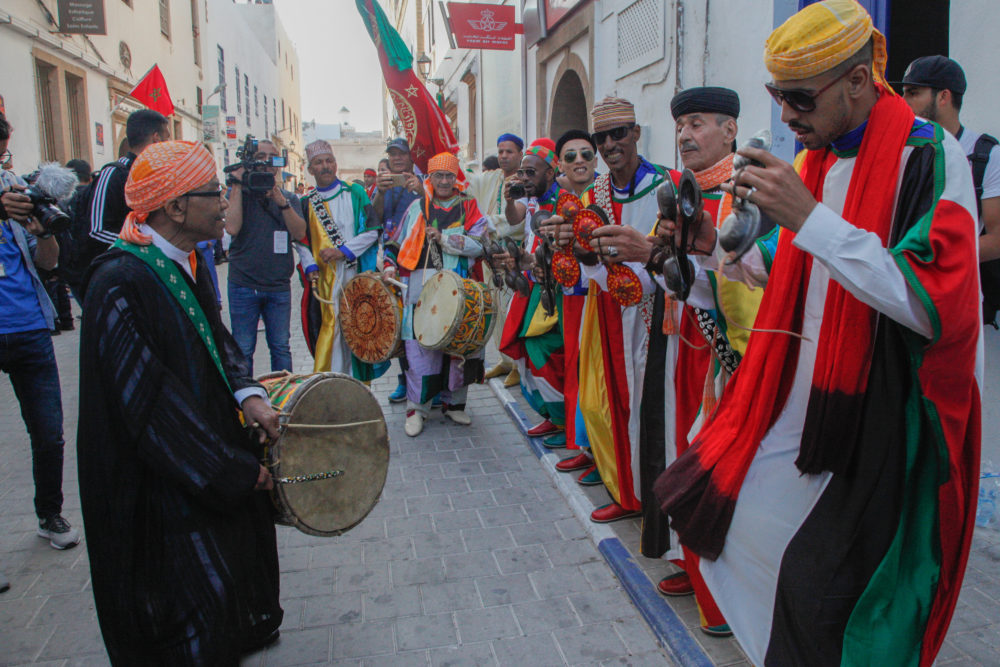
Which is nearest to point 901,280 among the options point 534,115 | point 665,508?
point 665,508

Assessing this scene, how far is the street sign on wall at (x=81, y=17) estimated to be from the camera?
1302 cm

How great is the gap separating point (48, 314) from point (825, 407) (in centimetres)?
372

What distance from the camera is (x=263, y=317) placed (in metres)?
5.68

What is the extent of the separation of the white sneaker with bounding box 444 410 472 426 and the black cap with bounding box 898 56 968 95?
12.9 feet

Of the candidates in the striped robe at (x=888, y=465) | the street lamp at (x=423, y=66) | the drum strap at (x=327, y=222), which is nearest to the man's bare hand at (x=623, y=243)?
the striped robe at (x=888, y=465)

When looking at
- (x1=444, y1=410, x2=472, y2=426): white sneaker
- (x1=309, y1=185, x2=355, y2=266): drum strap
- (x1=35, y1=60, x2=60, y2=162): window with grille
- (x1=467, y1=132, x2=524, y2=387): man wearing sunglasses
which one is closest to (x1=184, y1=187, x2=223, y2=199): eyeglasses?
(x1=467, y1=132, x2=524, y2=387): man wearing sunglasses

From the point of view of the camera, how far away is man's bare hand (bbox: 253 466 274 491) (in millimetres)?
2281

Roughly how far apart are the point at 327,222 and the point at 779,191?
4.87 m

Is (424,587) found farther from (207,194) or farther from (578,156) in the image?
(578,156)

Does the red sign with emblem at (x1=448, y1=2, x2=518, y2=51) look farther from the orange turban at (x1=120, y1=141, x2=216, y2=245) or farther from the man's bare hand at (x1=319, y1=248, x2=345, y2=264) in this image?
the orange turban at (x1=120, y1=141, x2=216, y2=245)

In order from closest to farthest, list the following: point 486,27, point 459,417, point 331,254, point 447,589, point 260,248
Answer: point 447,589 < point 260,248 < point 331,254 < point 459,417 < point 486,27

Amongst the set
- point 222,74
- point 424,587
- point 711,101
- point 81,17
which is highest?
point 222,74

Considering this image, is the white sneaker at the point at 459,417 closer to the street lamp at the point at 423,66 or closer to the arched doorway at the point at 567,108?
the arched doorway at the point at 567,108

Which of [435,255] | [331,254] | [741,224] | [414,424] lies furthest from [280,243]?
[741,224]
